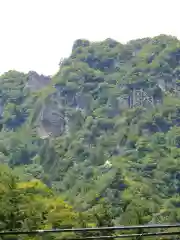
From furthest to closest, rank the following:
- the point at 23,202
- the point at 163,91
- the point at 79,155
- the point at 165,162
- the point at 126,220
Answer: the point at 163,91 → the point at 79,155 → the point at 165,162 → the point at 126,220 → the point at 23,202

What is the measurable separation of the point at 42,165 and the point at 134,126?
1346 inches

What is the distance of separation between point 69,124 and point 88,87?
67.9 ft

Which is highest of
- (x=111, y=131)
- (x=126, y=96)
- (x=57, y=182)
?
(x=126, y=96)

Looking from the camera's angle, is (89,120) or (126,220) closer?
(126,220)

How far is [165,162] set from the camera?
500ft

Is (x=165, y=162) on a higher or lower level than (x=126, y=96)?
lower

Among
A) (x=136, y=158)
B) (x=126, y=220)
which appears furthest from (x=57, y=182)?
(x=126, y=220)

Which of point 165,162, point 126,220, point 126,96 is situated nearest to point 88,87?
point 126,96

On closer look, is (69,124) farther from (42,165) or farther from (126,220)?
(126,220)

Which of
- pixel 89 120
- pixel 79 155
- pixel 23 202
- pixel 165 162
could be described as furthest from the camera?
pixel 89 120

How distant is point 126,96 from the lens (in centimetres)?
18975

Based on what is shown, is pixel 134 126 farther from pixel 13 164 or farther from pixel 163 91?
pixel 13 164

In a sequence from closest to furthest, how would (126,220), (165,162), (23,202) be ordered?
(23,202) < (126,220) < (165,162)

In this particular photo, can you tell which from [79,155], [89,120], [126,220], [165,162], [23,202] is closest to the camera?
[23,202]
